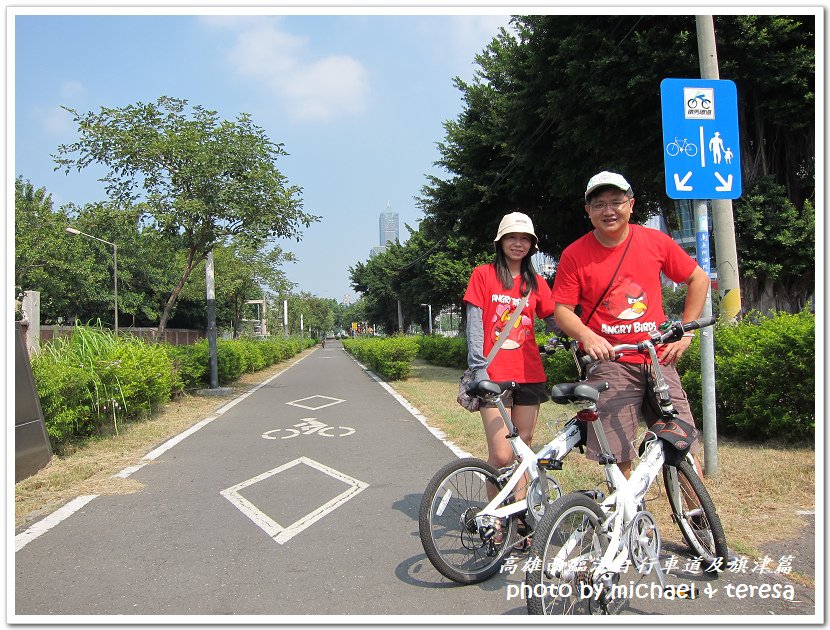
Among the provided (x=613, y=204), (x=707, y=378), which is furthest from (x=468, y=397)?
(x=707, y=378)

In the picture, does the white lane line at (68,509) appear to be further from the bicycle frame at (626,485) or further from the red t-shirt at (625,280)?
the red t-shirt at (625,280)

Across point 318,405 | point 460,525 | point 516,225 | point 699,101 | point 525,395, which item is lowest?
point 318,405

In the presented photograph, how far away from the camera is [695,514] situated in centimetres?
324

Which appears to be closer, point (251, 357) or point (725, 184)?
point (725, 184)

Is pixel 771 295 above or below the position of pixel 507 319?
above

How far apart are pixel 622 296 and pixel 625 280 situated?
9 cm

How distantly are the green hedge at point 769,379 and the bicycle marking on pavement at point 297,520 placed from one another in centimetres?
389

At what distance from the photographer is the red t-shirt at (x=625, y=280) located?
10.6 feet

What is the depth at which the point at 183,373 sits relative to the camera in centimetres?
1262

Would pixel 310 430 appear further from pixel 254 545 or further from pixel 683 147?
pixel 683 147

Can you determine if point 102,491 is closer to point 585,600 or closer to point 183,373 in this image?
point 585,600

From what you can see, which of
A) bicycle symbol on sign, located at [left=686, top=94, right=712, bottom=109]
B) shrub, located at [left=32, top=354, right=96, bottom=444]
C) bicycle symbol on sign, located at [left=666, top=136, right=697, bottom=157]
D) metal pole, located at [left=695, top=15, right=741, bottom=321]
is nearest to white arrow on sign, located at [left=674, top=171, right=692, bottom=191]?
bicycle symbol on sign, located at [left=666, top=136, right=697, bottom=157]

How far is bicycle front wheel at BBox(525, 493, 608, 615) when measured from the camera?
2408mm

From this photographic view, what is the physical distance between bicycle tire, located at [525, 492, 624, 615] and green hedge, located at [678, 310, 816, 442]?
419 cm
